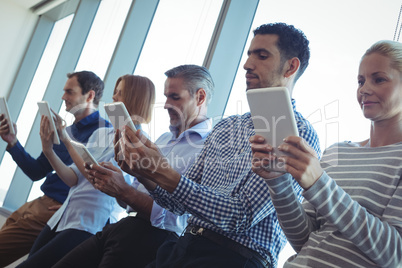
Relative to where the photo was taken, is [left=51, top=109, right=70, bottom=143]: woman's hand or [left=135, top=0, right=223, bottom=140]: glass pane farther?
[left=135, top=0, right=223, bottom=140]: glass pane

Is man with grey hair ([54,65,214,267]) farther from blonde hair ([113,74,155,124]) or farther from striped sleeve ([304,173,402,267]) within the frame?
striped sleeve ([304,173,402,267])

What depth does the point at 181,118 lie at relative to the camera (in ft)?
6.31

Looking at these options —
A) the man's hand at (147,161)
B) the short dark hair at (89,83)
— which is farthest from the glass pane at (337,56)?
the short dark hair at (89,83)

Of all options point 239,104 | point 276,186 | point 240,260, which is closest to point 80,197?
point 239,104

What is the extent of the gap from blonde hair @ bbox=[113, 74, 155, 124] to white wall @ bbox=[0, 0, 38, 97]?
4.30m

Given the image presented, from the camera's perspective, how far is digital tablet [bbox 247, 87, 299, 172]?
936mm

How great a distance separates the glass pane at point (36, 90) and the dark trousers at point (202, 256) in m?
4.33

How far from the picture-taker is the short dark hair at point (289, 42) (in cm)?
148

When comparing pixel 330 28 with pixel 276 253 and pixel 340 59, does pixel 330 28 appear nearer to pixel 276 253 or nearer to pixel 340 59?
pixel 340 59

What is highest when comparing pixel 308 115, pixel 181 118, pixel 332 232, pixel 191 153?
pixel 308 115

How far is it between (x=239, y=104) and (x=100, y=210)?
0.98m

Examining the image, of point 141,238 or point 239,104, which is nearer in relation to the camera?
point 141,238

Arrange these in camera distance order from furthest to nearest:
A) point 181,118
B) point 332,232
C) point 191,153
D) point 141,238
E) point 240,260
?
point 181,118
point 191,153
point 141,238
point 240,260
point 332,232

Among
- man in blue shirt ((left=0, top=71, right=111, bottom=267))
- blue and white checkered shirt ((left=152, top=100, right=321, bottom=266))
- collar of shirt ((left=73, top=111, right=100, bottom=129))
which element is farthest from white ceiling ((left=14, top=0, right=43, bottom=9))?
blue and white checkered shirt ((left=152, top=100, right=321, bottom=266))
